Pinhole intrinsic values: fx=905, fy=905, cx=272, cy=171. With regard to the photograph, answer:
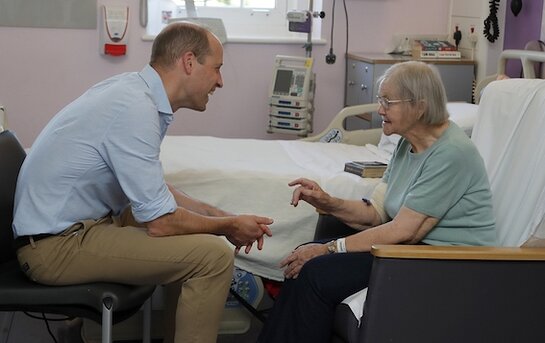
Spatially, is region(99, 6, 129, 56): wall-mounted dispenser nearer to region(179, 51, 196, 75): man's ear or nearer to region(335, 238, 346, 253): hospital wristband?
region(179, 51, 196, 75): man's ear

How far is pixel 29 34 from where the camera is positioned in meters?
5.02

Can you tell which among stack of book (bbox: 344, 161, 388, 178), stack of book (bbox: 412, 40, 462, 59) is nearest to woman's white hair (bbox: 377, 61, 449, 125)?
stack of book (bbox: 344, 161, 388, 178)

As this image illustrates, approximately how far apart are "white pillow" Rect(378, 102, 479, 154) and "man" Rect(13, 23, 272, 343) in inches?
58.5

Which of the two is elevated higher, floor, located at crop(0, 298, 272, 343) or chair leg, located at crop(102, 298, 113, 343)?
chair leg, located at crop(102, 298, 113, 343)

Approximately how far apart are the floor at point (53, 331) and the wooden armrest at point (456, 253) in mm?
1111

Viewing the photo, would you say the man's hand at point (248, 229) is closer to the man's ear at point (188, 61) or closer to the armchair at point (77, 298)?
the armchair at point (77, 298)

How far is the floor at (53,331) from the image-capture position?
3.30 meters

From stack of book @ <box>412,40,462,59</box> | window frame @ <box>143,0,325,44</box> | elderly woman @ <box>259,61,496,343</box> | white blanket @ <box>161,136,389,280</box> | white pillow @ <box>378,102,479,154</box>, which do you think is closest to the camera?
elderly woman @ <box>259,61,496,343</box>

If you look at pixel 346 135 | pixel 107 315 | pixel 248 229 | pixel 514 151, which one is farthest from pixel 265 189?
pixel 346 135

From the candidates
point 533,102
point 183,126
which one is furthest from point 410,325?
point 183,126

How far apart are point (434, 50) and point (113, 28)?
1802mm

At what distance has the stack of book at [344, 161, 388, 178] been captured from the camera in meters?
3.40

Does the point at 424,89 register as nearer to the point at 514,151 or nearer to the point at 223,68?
the point at 514,151

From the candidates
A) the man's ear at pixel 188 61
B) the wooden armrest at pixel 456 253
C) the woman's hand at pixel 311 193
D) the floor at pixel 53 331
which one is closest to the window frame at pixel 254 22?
the floor at pixel 53 331
